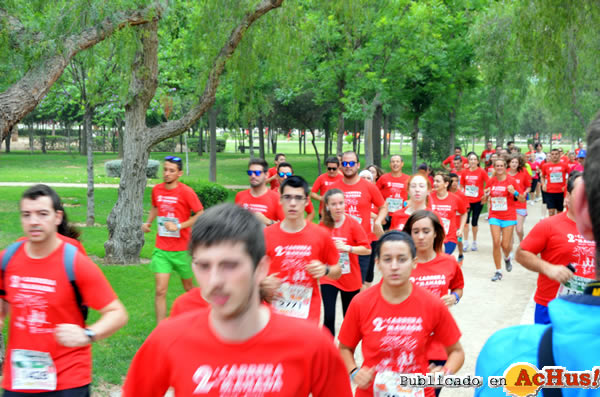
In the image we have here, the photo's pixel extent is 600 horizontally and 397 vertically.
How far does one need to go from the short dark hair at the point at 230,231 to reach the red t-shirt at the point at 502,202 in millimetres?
9998

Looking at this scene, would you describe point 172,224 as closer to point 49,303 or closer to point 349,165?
point 349,165

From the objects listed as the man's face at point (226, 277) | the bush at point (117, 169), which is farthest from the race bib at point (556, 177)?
the bush at point (117, 169)

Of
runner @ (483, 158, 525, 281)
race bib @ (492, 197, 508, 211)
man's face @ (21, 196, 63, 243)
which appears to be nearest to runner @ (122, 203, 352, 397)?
man's face @ (21, 196, 63, 243)

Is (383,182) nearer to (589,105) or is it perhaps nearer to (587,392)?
(587,392)

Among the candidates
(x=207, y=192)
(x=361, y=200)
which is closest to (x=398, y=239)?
(x=361, y=200)

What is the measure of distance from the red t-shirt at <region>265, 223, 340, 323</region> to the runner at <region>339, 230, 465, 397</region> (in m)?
1.45

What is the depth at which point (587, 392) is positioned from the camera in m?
1.28

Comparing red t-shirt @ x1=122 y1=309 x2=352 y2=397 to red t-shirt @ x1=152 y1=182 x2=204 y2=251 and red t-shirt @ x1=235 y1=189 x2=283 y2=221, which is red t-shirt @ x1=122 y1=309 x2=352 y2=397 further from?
red t-shirt @ x1=152 y1=182 x2=204 y2=251

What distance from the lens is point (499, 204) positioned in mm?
11484

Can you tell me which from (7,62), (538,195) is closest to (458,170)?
(7,62)

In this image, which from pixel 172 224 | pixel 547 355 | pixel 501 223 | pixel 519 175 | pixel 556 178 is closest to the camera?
pixel 547 355

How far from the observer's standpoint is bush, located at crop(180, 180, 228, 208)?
18.6 metres

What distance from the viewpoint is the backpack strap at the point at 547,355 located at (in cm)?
132

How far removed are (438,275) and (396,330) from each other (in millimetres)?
1401
